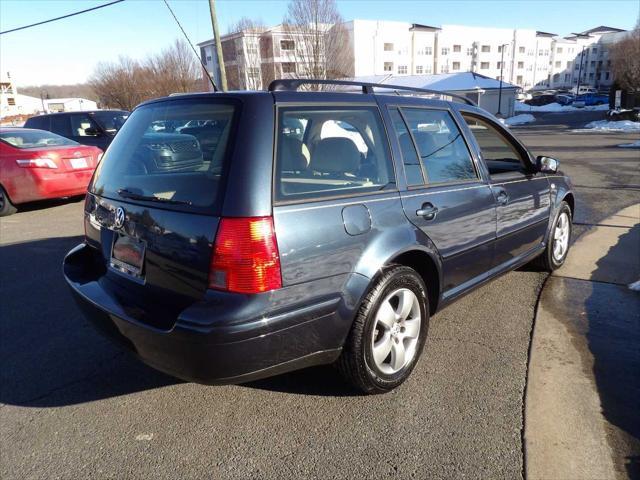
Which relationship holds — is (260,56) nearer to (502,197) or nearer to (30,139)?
(30,139)

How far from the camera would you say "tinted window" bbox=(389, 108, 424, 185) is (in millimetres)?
2916

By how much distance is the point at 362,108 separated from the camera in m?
2.78

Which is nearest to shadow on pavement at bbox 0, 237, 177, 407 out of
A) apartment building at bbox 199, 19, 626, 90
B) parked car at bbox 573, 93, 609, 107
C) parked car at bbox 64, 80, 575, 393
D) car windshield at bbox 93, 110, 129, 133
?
parked car at bbox 64, 80, 575, 393

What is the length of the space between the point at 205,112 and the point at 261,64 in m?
38.8

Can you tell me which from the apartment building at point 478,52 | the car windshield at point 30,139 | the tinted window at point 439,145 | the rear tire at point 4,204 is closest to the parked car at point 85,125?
the car windshield at point 30,139

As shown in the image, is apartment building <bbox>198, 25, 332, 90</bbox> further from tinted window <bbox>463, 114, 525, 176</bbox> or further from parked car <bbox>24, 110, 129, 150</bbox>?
tinted window <bbox>463, 114, 525, 176</bbox>

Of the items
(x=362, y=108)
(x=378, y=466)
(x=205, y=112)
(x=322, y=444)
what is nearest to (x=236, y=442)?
(x=322, y=444)

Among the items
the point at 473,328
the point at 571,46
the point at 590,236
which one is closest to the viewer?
the point at 473,328

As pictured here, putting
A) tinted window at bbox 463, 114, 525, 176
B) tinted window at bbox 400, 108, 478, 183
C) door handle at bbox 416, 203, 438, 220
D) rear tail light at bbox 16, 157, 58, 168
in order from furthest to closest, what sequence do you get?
rear tail light at bbox 16, 157, 58, 168 < tinted window at bbox 463, 114, 525, 176 < tinted window at bbox 400, 108, 478, 183 < door handle at bbox 416, 203, 438, 220

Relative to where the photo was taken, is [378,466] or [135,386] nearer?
[378,466]

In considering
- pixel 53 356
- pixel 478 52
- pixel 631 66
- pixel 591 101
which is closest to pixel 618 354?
pixel 53 356

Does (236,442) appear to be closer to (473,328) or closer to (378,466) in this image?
(378,466)

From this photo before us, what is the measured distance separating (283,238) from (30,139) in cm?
782

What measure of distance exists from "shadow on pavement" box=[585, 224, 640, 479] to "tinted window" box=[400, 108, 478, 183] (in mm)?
1511
